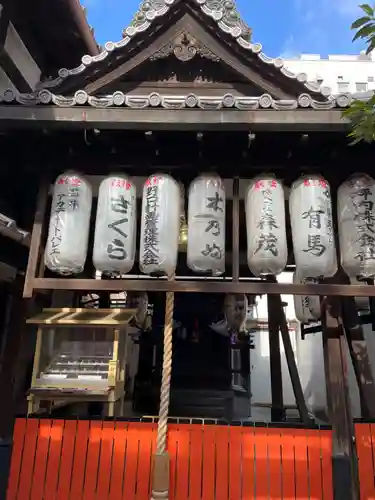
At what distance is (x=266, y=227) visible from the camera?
524cm

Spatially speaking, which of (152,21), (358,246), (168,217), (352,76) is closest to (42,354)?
(168,217)

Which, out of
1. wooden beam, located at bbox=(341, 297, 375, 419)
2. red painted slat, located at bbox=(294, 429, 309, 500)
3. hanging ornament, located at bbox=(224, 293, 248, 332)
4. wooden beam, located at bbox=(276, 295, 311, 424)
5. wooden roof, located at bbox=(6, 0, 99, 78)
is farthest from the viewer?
wooden roof, located at bbox=(6, 0, 99, 78)

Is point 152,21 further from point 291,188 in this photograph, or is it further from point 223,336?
point 223,336

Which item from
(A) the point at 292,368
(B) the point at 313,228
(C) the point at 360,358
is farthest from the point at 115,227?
(A) the point at 292,368

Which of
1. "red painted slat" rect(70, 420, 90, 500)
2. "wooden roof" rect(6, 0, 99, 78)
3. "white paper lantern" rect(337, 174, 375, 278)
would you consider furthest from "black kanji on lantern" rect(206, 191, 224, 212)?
"wooden roof" rect(6, 0, 99, 78)

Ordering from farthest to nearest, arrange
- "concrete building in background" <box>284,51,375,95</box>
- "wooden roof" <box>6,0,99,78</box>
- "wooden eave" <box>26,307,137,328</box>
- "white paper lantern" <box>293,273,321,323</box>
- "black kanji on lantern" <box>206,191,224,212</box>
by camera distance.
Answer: "concrete building in background" <box>284,51,375,95</box>
"wooden roof" <box>6,0,99,78</box>
"white paper lantern" <box>293,273,321,323</box>
"wooden eave" <box>26,307,137,328</box>
"black kanji on lantern" <box>206,191,224,212</box>

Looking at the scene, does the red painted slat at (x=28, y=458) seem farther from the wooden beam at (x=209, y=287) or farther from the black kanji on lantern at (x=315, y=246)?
the black kanji on lantern at (x=315, y=246)

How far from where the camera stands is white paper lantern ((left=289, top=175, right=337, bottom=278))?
5102 millimetres

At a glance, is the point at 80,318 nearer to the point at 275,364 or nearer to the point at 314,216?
the point at 314,216

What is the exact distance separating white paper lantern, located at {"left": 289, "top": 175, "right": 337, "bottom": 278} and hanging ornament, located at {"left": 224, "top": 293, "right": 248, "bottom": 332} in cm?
184

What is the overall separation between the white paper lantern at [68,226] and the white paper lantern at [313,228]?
9.27ft

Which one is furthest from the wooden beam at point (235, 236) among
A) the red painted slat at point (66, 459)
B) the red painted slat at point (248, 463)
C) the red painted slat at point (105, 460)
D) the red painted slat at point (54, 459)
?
the red painted slat at point (54, 459)

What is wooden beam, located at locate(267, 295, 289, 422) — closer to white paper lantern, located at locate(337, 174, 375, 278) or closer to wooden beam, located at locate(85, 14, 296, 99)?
white paper lantern, located at locate(337, 174, 375, 278)

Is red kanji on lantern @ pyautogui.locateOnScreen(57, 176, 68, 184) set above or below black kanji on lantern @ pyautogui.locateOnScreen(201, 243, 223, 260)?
above
